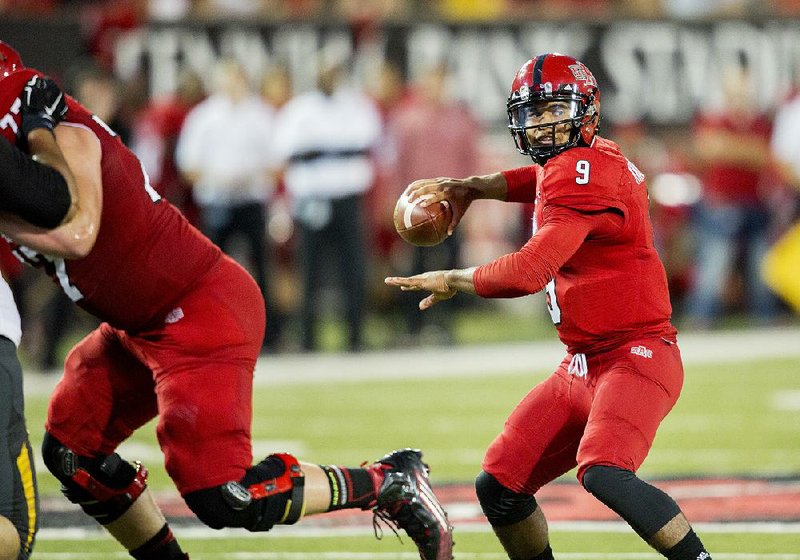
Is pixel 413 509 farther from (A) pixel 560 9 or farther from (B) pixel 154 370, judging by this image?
(A) pixel 560 9

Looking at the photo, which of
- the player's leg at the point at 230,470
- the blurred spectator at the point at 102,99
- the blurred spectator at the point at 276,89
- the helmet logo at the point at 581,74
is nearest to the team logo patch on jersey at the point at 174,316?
the player's leg at the point at 230,470

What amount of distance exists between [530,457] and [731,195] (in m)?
8.62

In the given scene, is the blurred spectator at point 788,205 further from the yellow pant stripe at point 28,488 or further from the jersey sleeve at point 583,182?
the yellow pant stripe at point 28,488

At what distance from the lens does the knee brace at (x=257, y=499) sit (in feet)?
13.8

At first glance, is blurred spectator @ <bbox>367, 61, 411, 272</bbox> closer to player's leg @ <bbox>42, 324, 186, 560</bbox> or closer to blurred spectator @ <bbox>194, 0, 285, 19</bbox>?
blurred spectator @ <bbox>194, 0, 285, 19</bbox>

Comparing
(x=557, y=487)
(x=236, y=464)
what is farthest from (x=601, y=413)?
(x=557, y=487)

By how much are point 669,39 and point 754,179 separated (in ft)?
6.35

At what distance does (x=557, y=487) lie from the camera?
258 inches

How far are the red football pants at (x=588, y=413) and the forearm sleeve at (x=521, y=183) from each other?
26.7 inches

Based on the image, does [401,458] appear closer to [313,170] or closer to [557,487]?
[557,487]

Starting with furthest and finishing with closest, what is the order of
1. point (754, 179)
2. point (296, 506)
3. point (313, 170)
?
1. point (754, 179)
2. point (313, 170)
3. point (296, 506)

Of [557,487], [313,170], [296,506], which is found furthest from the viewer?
[313,170]

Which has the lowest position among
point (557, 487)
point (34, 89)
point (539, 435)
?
point (557, 487)

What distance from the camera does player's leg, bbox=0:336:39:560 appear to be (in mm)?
3766
